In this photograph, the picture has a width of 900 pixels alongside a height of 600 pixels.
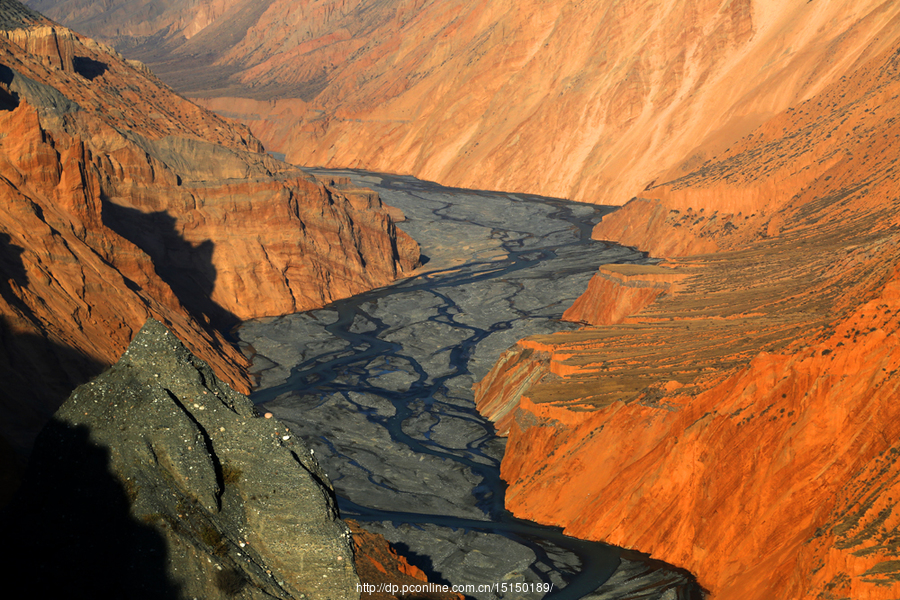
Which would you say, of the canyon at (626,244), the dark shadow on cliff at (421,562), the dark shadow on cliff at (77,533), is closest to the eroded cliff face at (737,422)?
the canyon at (626,244)

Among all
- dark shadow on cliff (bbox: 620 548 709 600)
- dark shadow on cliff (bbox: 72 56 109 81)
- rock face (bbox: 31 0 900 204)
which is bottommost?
dark shadow on cliff (bbox: 620 548 709 600)

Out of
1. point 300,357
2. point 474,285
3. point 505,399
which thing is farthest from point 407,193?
point 505,399

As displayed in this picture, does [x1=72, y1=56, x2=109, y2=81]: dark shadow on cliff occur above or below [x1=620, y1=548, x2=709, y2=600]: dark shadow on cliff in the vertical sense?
above

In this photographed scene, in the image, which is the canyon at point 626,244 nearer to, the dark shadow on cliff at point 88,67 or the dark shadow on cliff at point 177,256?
the dark shadow on cliff at point 177,256

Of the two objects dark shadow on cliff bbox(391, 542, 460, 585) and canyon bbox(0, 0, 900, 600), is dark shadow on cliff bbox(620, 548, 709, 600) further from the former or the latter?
dark shadow on cliff bbox(391, 542, 460, 585)

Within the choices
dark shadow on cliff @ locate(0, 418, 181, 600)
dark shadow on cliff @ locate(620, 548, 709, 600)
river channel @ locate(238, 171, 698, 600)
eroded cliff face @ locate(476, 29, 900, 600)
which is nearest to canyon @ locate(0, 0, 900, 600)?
eroded cliff face @ locate(476, 29, 900, 600)

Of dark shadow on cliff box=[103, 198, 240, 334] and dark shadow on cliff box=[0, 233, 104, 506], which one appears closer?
dark shadow on cliff box=[0, 233, 104, 506]

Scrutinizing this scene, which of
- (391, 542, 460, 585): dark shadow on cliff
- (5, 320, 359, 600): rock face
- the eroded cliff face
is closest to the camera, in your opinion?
(5, 320, 359, 600): rock face

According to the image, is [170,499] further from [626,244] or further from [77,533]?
[626,244]
